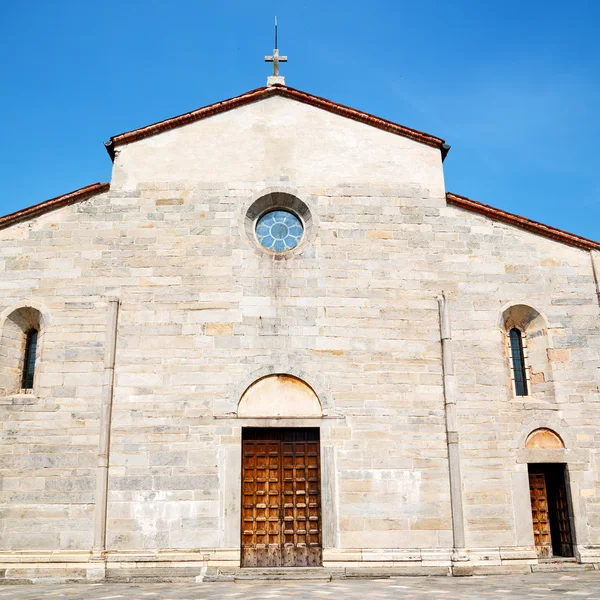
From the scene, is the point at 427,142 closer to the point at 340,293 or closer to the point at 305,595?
the point at 340,293

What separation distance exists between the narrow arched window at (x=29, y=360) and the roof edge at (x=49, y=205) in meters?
2.23

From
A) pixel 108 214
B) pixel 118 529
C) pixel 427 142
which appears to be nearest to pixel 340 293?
pixel 427 142

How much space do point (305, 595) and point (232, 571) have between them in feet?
7.96

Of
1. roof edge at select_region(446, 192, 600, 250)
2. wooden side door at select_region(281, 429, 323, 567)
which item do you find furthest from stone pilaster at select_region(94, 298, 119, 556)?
roof edge at select_region(446, 192, 600, 250)

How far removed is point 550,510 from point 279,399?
570cm

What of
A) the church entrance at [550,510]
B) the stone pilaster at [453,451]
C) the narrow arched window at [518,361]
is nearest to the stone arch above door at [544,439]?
the church entrance at [550,510]

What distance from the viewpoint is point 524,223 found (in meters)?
13.3

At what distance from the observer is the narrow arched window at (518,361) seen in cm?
1298

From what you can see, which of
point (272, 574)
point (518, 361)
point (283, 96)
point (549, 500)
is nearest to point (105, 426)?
point (272, 574)

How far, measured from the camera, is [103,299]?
12.5 meters

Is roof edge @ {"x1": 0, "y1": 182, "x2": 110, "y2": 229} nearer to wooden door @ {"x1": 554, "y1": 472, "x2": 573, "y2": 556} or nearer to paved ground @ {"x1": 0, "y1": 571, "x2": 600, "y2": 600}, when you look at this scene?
paved ground @ {"x1": 0, "y1": 571, "x2": 600, "y2": 600}

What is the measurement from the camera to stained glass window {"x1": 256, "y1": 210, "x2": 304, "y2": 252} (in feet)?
43.3

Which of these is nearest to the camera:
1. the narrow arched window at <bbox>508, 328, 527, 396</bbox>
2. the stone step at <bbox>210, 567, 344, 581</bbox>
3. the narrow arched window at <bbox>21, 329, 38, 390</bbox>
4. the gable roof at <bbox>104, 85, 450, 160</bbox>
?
the stone step at <bbox>210, 567, 344, 581</bbox>

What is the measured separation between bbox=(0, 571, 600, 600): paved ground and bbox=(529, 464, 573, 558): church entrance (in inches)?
33.3
